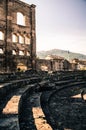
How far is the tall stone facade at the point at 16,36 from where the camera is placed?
2394cm

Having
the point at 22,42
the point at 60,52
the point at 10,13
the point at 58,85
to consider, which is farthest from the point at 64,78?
the point at 60,52

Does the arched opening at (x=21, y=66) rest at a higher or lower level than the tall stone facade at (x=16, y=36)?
lower

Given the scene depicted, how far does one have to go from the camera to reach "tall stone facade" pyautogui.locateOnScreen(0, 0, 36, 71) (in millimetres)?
23938

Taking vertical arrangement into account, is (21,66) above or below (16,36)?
below

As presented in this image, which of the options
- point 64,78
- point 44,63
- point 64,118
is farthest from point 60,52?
point 64,118

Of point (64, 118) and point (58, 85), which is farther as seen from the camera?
point (58, 85)

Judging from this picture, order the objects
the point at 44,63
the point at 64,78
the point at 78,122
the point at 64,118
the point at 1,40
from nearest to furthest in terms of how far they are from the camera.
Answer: the point at 78,122 → the point at 64,118 → the point at 64,78 → the point at 1,40 → the point at 44,63

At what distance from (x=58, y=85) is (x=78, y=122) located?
7.63 m

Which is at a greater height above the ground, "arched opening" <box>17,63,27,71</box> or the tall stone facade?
the tall stone facade

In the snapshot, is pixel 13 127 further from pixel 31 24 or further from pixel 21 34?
pixel 31 24

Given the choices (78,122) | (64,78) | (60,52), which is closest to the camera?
(78,122)

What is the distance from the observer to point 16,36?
84.5 feet

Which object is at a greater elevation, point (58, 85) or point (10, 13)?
point (10, 13)

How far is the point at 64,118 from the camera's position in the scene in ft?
19.1
